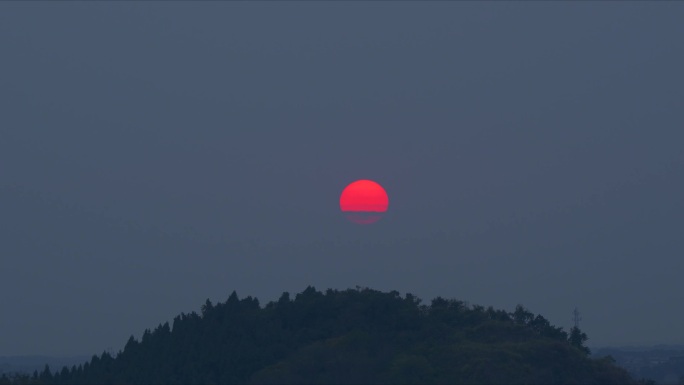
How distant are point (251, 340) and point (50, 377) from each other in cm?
885

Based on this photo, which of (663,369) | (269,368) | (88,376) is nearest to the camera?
(269,368)

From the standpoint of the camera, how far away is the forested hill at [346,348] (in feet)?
127

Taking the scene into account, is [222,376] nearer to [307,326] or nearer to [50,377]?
[307,326]

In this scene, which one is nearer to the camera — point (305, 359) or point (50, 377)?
point (305, 359)

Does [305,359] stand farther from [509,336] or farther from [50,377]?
[50,377]

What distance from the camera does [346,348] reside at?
1564 inches

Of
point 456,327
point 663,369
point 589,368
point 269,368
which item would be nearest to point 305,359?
point 269,368

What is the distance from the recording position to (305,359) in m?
39.9

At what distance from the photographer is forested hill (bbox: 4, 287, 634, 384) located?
3875cm

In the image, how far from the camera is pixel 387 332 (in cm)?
4259

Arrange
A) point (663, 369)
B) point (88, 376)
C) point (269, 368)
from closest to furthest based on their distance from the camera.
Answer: point (269, 368), point (88, 376), point (663, 369)

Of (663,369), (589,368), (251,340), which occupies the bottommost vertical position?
(589,368)

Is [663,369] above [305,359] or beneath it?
above

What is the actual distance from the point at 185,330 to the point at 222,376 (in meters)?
3.85
